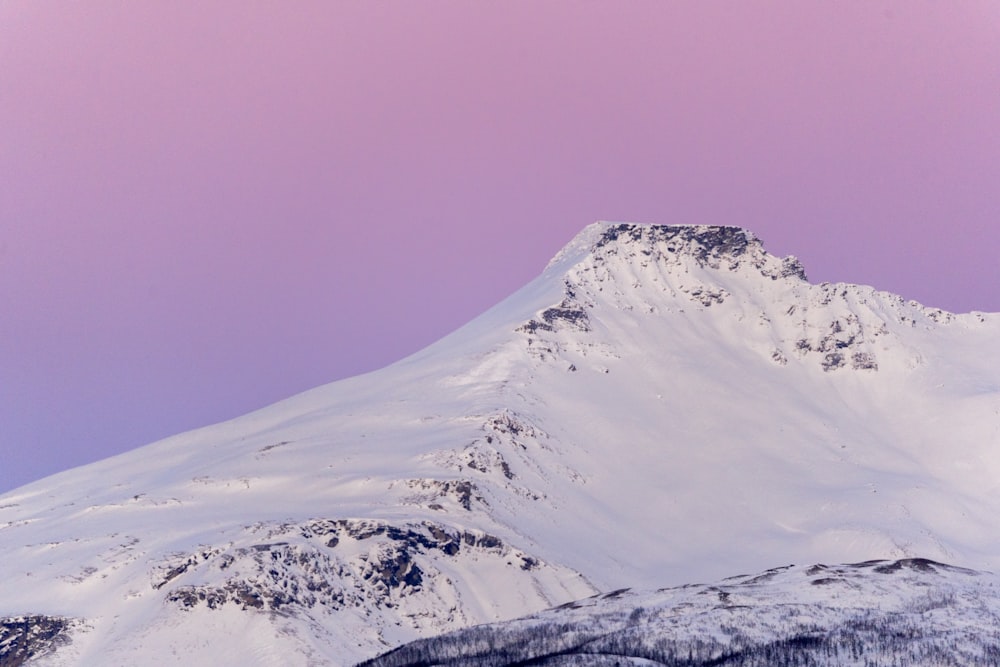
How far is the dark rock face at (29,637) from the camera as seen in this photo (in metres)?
188

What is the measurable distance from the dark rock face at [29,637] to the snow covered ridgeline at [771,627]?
92.5 m

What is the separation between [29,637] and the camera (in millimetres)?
192000

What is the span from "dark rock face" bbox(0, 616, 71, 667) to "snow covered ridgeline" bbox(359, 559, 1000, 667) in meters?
92.5

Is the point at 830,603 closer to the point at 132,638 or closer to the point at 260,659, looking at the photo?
the point at 260,659

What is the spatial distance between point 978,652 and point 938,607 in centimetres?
2411

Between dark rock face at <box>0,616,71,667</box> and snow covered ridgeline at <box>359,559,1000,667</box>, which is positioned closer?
snow covered ridgeline at <box>359,559,1000,667</box>

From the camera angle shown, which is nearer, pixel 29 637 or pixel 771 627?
pixel 771 627

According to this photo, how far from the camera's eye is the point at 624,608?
13338 centimetres

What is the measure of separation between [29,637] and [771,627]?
454 ft

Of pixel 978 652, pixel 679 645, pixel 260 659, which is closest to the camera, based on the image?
pixel 978 652

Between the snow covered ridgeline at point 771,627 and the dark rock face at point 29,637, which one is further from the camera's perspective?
the dark rock face at point 29,637

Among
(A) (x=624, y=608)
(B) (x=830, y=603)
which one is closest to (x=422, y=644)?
(A) (x=624, y=608)

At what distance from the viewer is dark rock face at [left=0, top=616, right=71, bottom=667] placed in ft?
617

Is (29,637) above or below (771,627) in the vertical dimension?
above
